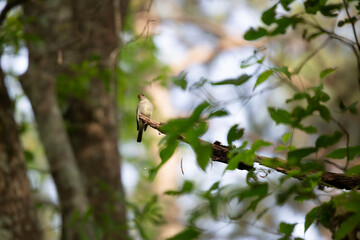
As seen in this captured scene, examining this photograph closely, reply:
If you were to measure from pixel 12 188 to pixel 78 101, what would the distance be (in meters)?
1.92

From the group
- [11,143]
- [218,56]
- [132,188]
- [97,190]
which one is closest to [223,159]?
[11,143]

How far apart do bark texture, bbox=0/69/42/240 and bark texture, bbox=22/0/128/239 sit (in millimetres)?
821

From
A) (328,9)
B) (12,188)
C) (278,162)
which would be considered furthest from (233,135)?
(12,188)

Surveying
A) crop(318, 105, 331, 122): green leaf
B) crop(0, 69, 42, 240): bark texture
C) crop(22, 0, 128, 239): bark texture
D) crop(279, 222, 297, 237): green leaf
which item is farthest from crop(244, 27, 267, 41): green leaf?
crop(22, 0, 128, 239): bark texture

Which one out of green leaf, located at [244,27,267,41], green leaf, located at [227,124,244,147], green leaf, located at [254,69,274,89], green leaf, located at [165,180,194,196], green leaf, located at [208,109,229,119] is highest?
green leaf, located at [244,27,267,41]

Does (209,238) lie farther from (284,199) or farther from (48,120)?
(48,120)

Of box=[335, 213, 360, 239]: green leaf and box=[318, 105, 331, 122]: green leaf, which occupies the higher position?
box=[318, 105, 331, 122]: green leaf

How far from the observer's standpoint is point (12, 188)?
2.92m

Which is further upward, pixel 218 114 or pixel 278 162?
pixel 218 114

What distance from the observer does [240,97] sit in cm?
167

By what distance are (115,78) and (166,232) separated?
8.43m

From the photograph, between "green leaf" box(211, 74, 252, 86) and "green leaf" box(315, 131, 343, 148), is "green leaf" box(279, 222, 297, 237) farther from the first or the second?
"green leaf" box(211, 74, 252, 86)

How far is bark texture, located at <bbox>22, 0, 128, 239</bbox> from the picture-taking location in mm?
3949

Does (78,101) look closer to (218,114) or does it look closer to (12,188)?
(12,188)
